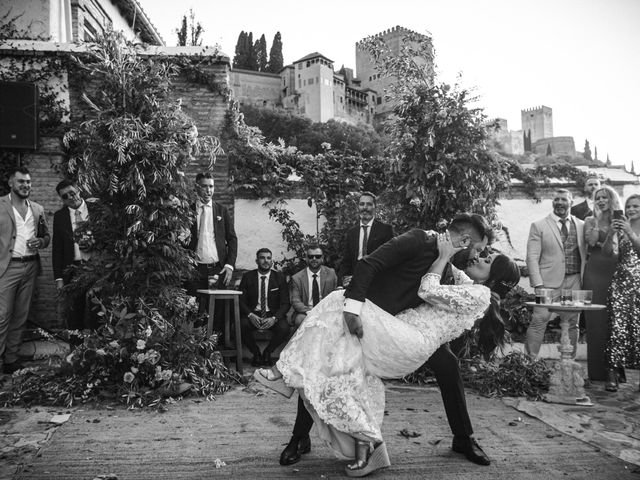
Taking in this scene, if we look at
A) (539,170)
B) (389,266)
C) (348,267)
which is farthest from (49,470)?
(539,170)

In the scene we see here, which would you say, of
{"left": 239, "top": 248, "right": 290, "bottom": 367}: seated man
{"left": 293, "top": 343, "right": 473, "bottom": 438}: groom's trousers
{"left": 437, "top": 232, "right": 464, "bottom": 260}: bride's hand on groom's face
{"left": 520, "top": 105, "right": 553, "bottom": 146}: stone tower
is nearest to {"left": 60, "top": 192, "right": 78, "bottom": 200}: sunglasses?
{"left": 239, "top": 248, "right": 290, "bottom": 367}: seated man

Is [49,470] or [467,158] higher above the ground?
[467,158]

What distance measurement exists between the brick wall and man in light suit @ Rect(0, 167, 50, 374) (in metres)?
1.14

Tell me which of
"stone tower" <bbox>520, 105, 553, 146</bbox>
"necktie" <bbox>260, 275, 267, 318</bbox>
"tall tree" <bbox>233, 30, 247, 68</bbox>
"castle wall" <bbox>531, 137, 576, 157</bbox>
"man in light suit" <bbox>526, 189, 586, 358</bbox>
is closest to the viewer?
"man in light suit" <bbox>526, 189, 586, 358</bbox>

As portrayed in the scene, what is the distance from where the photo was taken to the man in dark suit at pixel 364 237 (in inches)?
246

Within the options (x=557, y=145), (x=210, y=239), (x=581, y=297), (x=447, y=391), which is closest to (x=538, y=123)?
(x=557, y=145)

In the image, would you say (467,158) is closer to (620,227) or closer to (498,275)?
(620,227)

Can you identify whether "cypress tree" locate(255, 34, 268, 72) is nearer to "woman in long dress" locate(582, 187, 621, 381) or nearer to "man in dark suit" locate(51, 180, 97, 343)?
"man in dark suit" locate(51, 180, 97, 343)

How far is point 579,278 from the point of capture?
A: 242 inches

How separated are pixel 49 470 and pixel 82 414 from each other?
1201 mm

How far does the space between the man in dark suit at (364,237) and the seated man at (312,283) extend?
0.46 m

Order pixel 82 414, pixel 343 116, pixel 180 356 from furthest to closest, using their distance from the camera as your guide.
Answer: pixel 343 116
pixel 180 356
pixel 82 414

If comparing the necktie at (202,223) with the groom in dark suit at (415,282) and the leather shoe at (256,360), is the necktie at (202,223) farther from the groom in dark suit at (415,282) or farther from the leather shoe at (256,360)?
the groom in dark suit at (415,282)

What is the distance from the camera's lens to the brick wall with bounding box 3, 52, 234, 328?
716 centimetres
